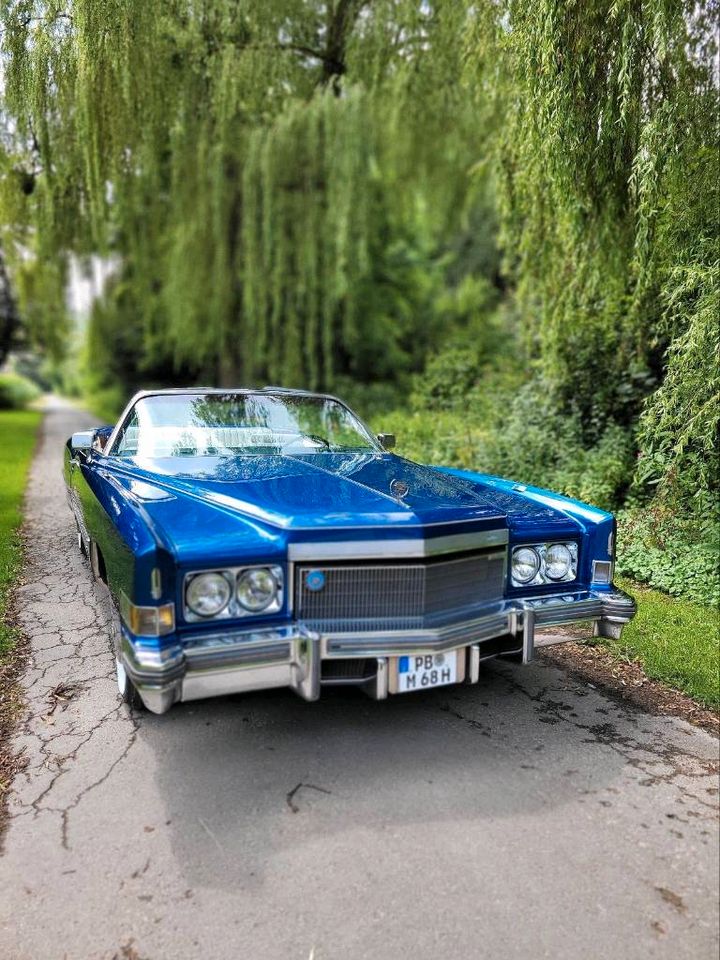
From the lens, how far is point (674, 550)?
5.78 meters

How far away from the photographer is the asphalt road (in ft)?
7.14

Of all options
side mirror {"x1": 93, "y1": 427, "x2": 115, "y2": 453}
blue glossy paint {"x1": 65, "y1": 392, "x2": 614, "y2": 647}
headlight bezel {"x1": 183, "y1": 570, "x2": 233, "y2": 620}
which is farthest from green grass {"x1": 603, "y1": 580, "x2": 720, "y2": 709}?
side mirror {"x1": 93, "y1": 427, "x2": 115, "y2": 453}

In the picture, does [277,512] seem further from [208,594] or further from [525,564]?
[525,564]

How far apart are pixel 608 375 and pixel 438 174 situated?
8.19m

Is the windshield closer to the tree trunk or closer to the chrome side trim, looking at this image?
the chrome side trim

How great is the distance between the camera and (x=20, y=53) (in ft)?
23.0

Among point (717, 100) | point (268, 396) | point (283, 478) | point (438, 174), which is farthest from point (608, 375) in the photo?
point (438, 174)

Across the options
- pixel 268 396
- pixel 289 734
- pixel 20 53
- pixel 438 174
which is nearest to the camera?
pixel 289 734

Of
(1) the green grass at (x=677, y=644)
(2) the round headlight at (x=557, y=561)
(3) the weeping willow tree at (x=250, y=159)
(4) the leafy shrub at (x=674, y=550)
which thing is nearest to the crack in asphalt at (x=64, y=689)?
(2) the round headlight at (x=557, y=561)

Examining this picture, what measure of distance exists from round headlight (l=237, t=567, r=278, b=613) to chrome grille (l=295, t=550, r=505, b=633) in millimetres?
120

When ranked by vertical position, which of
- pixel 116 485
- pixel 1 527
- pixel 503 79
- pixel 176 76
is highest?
pixel 176 76

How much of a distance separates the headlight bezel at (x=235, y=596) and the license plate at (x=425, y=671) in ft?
2.01

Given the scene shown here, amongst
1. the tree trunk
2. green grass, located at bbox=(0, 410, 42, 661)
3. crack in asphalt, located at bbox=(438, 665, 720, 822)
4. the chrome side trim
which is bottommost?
green grass, located at bbox=(0, 410, 42, 661)

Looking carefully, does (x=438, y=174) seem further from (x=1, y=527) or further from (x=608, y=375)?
(x=1, y=527)
